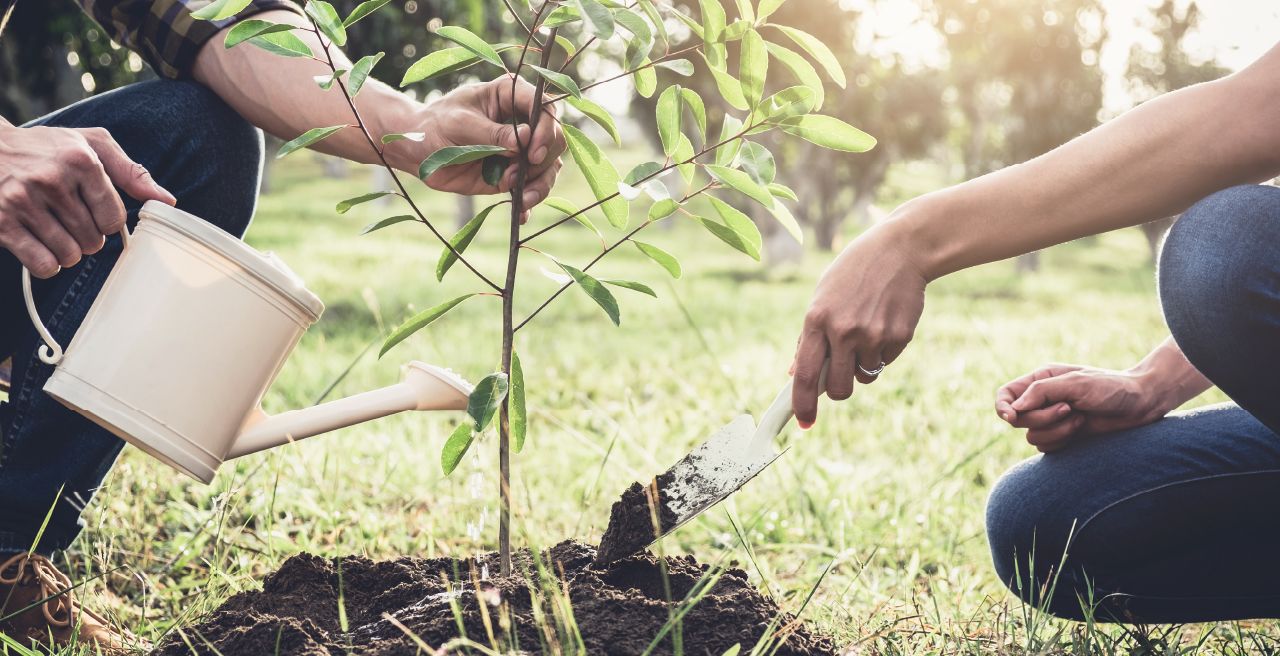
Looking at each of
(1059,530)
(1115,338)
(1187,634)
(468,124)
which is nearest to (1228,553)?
(1059,530)

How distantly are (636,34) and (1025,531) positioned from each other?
112 centimetres

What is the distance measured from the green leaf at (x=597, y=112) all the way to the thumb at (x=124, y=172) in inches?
23.1

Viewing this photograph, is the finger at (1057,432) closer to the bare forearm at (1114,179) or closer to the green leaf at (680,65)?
the bare forearm at (1114,179)

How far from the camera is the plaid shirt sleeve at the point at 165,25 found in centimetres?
171

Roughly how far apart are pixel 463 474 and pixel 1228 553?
177cm

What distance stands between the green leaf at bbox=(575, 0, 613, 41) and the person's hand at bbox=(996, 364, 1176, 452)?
3.16 ft

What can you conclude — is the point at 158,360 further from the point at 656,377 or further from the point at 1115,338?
the point at 1115,338

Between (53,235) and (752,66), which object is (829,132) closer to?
(752,66)

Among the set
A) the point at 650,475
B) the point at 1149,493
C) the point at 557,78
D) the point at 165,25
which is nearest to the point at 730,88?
the point at 557,78

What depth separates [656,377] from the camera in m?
4.22

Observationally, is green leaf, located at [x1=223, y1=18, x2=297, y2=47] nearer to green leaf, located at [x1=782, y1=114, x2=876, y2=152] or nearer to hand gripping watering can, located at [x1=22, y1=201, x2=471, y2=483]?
hand gripping watering can, located at [x1=22, y1=201, x2=471, y2=483]

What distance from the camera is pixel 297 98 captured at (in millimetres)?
1667

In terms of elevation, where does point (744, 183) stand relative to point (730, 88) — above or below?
below

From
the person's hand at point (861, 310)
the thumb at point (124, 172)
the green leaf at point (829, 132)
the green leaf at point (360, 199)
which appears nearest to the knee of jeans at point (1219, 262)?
the person's hand at point (861, 310)
